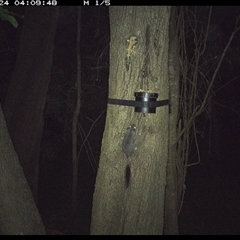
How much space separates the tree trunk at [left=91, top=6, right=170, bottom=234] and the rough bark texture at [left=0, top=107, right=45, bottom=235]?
49.8 inches

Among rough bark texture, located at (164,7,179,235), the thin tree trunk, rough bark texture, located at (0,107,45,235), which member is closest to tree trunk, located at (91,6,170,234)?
rough bark texture, located at (0,107,45,235)

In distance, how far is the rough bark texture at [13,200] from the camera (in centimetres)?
455

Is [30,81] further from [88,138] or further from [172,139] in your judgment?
[88,138]

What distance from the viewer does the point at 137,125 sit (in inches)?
138

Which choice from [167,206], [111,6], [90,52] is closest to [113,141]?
→ [111,6]

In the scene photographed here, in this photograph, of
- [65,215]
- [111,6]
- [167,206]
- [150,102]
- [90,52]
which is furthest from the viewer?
[90,52]

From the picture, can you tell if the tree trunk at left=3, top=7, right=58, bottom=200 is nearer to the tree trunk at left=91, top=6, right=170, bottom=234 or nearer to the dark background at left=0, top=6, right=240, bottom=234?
the dark background at left=0, top=6, right=240, bottom=234

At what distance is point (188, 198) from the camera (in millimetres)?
13891

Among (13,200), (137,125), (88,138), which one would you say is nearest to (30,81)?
(13,200)

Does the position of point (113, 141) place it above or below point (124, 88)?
below

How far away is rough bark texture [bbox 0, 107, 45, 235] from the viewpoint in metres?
4.55

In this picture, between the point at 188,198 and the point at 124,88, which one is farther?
the point at 188,198

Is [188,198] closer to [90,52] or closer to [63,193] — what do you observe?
[63,193]

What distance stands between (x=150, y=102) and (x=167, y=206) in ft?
8.13
